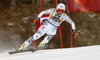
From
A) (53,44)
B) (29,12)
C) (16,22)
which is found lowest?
(53,44)

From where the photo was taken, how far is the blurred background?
320cm

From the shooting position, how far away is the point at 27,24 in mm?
3539

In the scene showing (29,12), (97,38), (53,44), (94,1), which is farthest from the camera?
(53,44)

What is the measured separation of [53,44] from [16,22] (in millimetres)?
1044

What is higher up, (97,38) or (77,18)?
(77,18)

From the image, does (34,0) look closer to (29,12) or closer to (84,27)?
(29,12)

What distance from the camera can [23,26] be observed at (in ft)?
11.6

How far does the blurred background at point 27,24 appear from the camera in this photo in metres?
3.20

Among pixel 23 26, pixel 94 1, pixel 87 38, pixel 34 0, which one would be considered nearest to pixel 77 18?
pixel 87 38

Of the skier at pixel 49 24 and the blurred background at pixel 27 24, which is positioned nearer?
the skier at pixel 49 24

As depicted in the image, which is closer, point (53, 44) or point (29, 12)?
point (29, 12)

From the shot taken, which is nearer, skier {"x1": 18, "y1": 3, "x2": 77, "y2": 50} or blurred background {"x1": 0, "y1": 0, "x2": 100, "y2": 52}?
skier {"x1": 18, "y1": 3, "x2": 77, "y2": 50}

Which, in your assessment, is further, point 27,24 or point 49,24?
point 27,24

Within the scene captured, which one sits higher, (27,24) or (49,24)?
(27,24)
